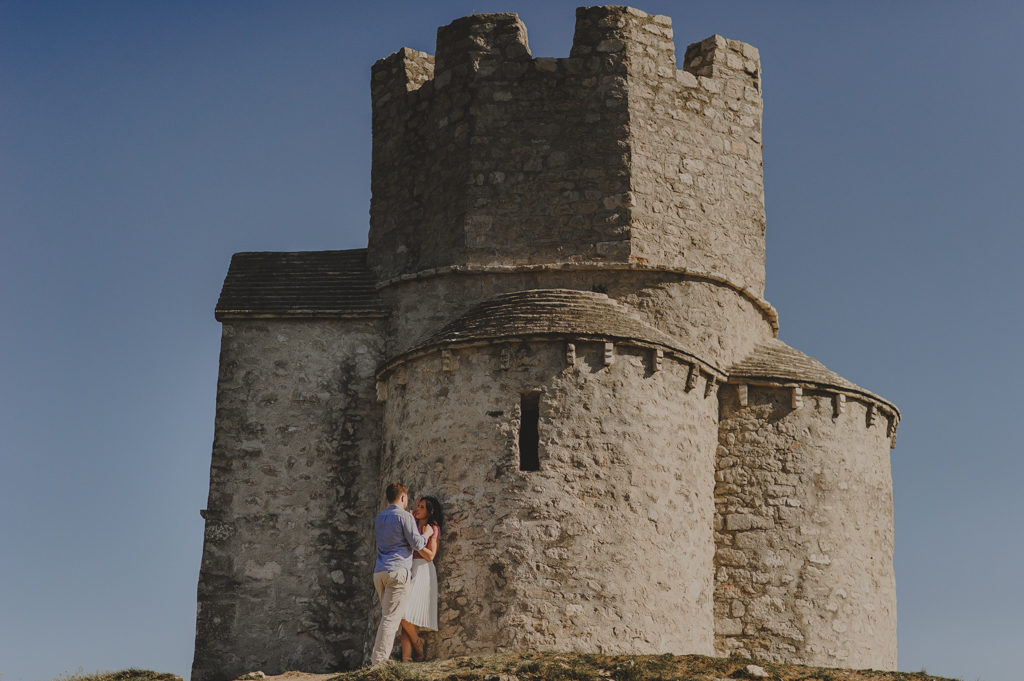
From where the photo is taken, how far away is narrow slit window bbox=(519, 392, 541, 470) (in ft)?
57.5

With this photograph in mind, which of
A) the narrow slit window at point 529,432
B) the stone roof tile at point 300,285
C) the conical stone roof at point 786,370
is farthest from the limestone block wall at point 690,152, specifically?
the stone roof tile at point 300,285

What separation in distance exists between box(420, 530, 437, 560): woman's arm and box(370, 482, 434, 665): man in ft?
1.96

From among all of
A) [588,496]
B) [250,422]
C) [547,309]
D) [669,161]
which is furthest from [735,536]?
[250,422]

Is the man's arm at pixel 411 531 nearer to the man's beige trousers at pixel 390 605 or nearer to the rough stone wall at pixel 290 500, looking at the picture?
the man's beige trousers at pixel 390 605

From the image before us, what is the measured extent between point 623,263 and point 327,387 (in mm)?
4670

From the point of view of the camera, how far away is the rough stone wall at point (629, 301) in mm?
19812

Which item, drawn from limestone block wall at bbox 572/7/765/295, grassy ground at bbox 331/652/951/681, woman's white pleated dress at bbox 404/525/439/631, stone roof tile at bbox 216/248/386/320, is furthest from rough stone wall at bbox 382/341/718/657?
limestone block wall at bbox 572/7/765/295

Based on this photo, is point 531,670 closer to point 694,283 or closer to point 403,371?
point 403,371

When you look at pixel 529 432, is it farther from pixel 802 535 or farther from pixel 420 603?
pixel 802 535

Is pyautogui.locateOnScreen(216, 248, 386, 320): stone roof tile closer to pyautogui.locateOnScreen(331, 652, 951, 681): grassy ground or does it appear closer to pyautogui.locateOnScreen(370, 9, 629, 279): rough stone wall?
pyautogui.locateOnScreen(370, 9, 629, 279): rough stone wall

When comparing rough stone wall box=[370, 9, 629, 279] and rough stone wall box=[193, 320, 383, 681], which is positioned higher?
rough stone wall box=[370, 9, 629, 279]

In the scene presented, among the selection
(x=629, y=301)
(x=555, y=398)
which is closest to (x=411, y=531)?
(x=555, y=398)

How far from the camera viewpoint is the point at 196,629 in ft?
63.2

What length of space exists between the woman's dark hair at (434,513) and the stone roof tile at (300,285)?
389cm
